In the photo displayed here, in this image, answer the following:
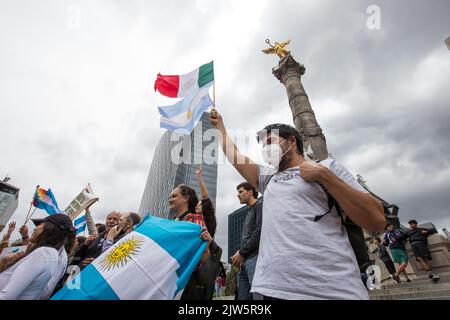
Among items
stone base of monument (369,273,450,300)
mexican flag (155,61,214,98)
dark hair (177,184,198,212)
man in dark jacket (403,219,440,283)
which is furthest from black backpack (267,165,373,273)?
man in dark jacket (403,219,440,283)

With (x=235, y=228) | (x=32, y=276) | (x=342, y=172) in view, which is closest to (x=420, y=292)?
(x=342, y=172)

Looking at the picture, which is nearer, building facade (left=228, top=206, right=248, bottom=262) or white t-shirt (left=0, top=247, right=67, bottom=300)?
white t-shirt (left=0, top=247, right=67, bottom=300)

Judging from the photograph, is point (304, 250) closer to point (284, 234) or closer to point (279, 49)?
point (284, 234)

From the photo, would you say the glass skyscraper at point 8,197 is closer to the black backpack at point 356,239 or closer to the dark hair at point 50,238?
the dark hair at point 50,238

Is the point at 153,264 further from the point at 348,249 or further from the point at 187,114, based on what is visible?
the point at 187,114

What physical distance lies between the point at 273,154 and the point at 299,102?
14589mm

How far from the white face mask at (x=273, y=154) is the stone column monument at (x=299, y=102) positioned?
36.7 ft

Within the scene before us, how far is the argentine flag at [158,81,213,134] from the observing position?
3.48m

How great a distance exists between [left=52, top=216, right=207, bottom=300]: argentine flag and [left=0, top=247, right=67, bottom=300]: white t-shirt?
Answer: 35 cm

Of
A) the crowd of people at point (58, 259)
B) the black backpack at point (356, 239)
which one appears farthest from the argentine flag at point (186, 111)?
the black backpack at point (356, 239)

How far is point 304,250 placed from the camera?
1.18 m

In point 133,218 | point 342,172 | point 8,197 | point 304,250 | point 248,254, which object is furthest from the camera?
point 8,197

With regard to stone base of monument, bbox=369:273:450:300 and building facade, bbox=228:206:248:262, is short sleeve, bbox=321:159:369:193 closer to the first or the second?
stone base of monument, bbox=369:273:450:300
